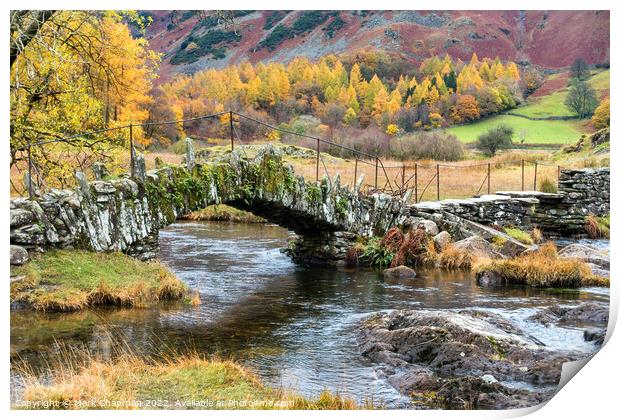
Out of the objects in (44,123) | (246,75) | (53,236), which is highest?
(246,75)

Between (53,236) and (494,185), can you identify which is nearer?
(53,236)

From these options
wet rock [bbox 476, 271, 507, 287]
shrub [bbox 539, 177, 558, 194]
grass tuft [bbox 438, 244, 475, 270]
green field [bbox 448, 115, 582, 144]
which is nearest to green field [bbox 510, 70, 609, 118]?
green field [bbox 448, 115, 582, 144]

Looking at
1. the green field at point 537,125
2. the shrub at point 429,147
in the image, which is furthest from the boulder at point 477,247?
the shrub at point 429,147

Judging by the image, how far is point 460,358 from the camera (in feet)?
33.0

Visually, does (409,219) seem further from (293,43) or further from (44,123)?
(44,123)

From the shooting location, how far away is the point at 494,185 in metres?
29.9

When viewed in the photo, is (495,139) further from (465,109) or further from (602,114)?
(602,114)

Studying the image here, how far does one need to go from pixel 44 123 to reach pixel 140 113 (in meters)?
5.39

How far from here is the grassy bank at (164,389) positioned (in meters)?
7.83

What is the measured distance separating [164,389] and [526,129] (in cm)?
2581

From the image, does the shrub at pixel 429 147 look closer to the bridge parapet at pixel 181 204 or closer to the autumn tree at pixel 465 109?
the autumn tree at pixel 465 109

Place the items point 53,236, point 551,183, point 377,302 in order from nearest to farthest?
point 53,236 < point 377,302 < point 551,183

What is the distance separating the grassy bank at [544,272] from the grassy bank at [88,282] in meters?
8.08

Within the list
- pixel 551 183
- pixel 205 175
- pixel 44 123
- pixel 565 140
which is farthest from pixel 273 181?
pixel 565 140
